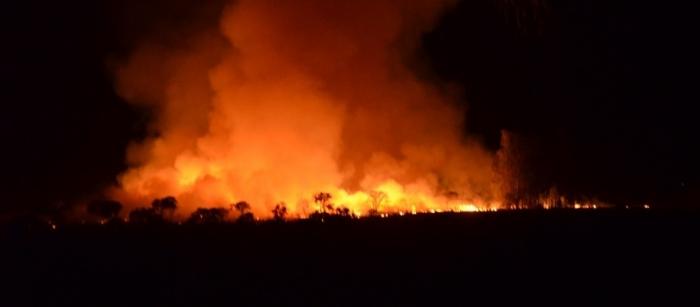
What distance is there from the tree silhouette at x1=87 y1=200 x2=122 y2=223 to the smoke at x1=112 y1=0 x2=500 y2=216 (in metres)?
1.63

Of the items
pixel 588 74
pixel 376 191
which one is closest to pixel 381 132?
pixel 376 191

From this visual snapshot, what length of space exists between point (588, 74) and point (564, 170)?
2.43 metres

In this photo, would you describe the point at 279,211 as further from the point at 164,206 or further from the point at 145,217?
the point at 145,217

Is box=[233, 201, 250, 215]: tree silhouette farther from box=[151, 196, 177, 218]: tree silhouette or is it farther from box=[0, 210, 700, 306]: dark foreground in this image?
box=[0, 210, 700, 306]: dark foreground

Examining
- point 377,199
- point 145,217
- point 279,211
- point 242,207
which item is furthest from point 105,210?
point 377,199

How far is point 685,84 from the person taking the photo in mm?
19391

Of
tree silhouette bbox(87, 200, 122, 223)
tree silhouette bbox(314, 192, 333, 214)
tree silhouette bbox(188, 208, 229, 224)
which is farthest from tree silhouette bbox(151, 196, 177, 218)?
tree silhouette bbox(314, 192, 333, 214)

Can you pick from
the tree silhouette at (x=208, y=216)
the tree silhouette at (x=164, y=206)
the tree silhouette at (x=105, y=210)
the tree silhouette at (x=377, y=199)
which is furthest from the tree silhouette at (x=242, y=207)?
the tree silhouette at (x=377, y=199)

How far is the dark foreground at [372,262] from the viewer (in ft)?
28.8

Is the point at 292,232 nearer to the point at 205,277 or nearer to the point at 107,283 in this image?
the point at 205,277

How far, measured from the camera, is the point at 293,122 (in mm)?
18422

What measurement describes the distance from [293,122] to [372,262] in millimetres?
8925

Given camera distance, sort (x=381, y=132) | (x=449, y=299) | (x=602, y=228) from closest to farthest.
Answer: (x=449, y=299)
(x=602, y=228)
(x=381, y=132)

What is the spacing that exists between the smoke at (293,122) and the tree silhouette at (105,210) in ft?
5.35
